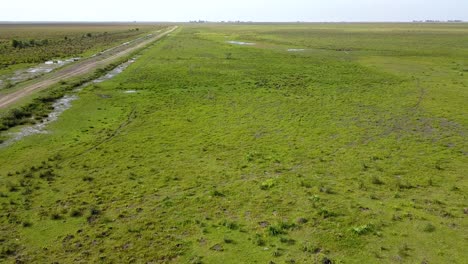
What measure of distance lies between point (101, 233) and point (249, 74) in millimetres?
43684

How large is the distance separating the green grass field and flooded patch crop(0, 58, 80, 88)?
15.5 metres

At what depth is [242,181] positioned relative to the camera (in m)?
20.0

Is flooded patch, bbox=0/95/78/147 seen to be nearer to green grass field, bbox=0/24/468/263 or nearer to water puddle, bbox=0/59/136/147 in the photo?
water puddle, bbox=0/59/136/147

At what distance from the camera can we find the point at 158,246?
559 inches

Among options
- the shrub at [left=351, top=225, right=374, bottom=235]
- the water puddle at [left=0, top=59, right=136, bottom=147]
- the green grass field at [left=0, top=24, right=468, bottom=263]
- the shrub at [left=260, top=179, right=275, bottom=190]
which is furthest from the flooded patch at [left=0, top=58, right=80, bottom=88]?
the shrub at [left=351, top=225, right=374, bottom=235]

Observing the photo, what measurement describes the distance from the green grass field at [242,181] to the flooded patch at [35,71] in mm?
15513

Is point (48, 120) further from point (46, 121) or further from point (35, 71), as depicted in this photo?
point (35, 71)

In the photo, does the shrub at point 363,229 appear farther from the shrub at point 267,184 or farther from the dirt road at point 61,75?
the dirt road at point 61,75

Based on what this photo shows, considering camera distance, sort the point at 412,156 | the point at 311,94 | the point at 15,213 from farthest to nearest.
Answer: the point at 311,94 < the point at 412,156 < the point at 15,213

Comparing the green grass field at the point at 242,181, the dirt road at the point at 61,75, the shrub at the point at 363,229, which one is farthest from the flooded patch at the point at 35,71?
the shrub at the point at 363,229

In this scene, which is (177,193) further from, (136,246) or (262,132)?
(262,132)

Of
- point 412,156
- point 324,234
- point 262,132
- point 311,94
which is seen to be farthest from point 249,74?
point 324,234

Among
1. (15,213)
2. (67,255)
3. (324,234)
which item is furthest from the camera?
(15,213)

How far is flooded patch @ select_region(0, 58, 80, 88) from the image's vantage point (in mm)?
48138
